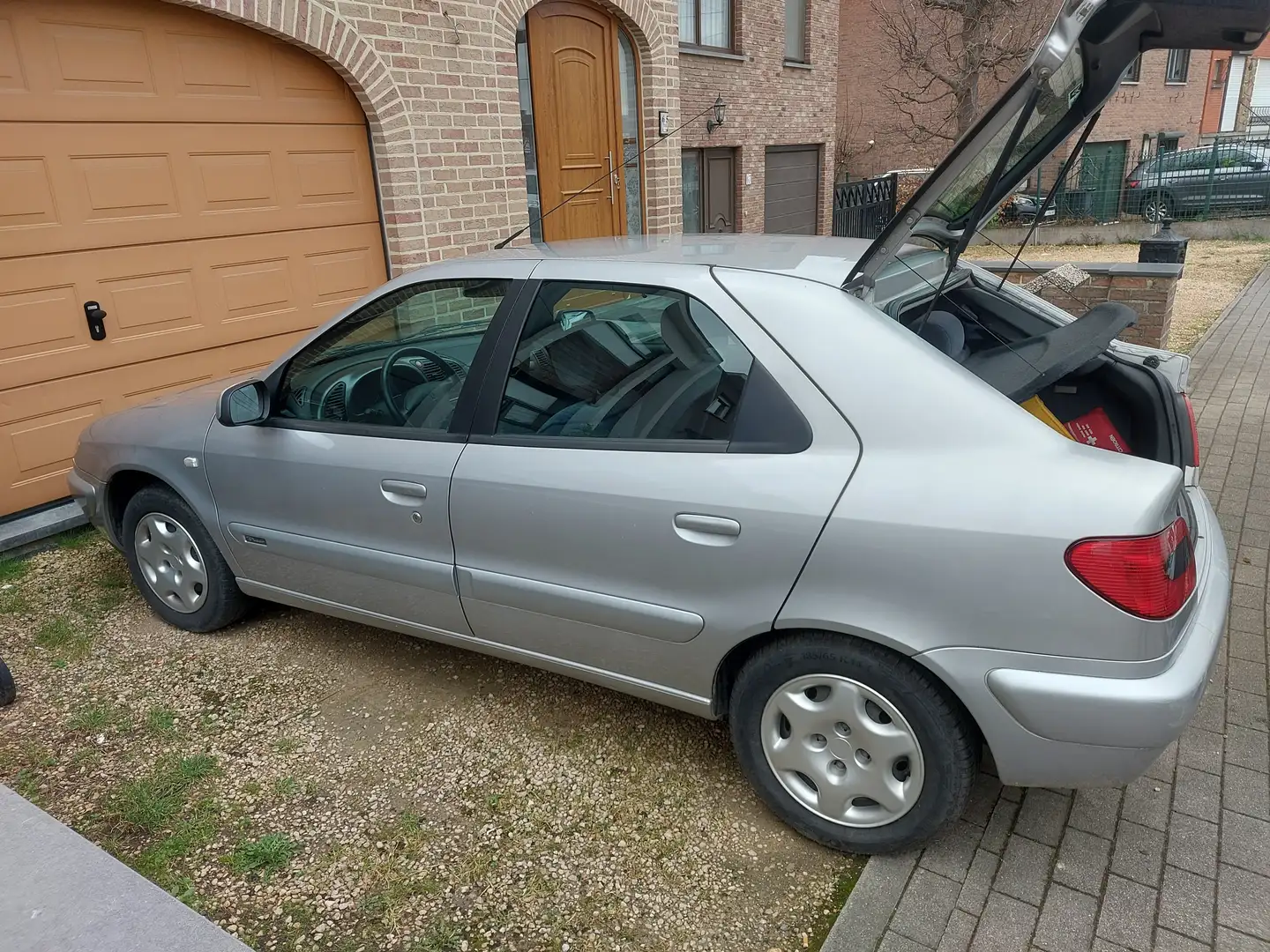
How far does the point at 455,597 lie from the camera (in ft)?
9.82

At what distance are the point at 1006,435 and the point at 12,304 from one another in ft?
16.4

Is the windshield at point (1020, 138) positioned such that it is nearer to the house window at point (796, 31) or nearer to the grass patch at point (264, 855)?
the grass patch at point (264, 855)

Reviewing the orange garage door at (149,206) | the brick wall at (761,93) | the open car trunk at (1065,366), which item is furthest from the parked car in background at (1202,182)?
the open car trunk at (1065,366)

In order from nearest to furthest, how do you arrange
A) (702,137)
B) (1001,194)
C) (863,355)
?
(863,355), (1001,194), (702,137)

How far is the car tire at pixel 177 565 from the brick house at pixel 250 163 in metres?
1.59

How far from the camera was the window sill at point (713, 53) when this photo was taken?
10859 millimetres

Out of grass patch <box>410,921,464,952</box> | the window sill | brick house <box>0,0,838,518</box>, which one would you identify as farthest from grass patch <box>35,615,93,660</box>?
the window sill

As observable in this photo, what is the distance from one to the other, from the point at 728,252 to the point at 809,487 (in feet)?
3.08

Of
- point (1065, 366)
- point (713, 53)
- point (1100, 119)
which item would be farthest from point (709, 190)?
point (1100, 119)

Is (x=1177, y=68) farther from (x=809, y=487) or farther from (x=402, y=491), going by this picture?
(x=402, y=491)

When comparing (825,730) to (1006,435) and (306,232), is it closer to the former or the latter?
(1006,435)

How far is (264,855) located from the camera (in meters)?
2.60

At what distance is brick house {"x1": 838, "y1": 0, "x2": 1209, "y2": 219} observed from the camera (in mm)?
19578

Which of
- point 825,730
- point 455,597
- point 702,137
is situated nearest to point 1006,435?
point 825,730
